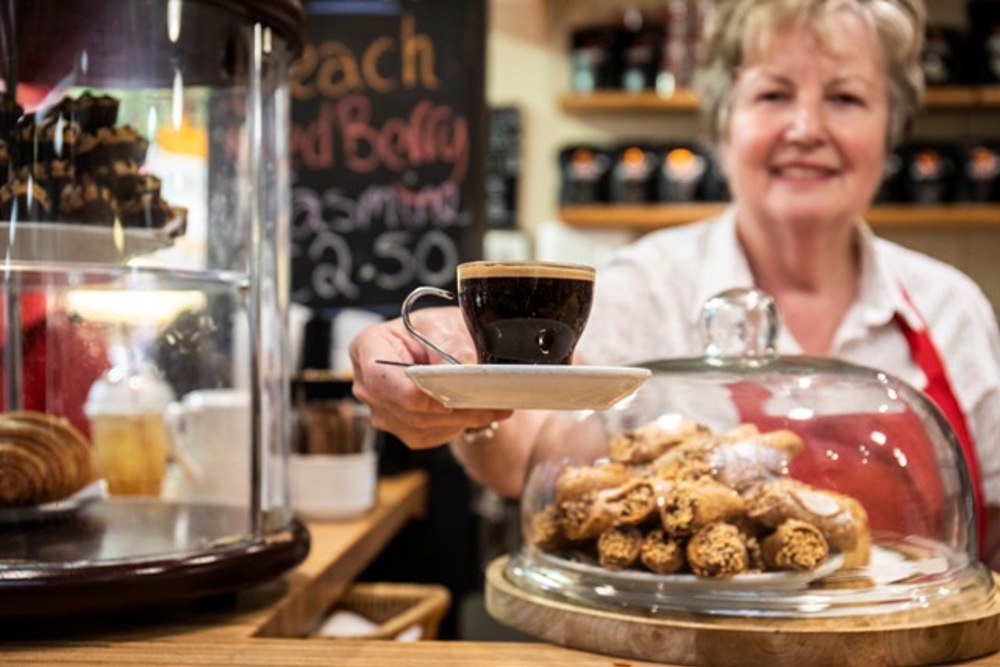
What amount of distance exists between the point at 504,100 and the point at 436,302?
6.10 feet

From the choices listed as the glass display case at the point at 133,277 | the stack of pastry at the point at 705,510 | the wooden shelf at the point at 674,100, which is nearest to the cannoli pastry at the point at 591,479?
the stack of pastry at the point at 705,510

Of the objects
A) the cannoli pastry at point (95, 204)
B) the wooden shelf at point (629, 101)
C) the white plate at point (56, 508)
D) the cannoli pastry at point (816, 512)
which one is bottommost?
the white plate at point (56, 508)

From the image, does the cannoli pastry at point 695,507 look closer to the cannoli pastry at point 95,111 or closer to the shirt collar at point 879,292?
the cannoli pastry at point 95,111

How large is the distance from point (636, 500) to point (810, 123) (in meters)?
0.96

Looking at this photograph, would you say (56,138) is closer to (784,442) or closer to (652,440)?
(652,440)

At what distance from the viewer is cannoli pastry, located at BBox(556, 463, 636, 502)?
3.45 ft

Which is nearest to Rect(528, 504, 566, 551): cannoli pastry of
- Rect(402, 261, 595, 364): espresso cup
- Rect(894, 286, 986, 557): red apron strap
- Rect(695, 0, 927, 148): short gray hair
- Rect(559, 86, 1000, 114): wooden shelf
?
Rect(402, 261, 595, 364): espresso cup

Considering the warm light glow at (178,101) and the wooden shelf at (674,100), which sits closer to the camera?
the warm light glow at (178,101)

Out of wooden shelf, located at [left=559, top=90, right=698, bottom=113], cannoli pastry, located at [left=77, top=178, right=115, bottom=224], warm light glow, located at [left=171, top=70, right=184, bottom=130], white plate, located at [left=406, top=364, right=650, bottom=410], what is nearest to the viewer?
white plate, located at [left=406, top=364, right=650, bottom=410]

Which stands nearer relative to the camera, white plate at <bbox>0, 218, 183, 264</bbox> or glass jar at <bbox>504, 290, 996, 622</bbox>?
glass jar at <bbox>504, 290, 996, 622</bbox>

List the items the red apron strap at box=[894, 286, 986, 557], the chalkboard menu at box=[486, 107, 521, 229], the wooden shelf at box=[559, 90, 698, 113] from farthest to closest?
1. the chalkboard menu at box=[486, 107, 521, 229]
2. the wooden shelf at box=[559, 90, 698, 113]
3. the red apron strap at box=[894, 286, 986, 557]

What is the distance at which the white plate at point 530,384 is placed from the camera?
0.77 metres

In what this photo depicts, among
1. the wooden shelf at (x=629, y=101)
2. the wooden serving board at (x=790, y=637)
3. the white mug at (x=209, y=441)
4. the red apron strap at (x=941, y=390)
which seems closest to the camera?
the wooden serving board at (x=790, y=637)

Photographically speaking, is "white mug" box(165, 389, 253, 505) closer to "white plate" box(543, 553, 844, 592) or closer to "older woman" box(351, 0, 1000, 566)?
"older woman" box(351, 0, 1000, 566)
